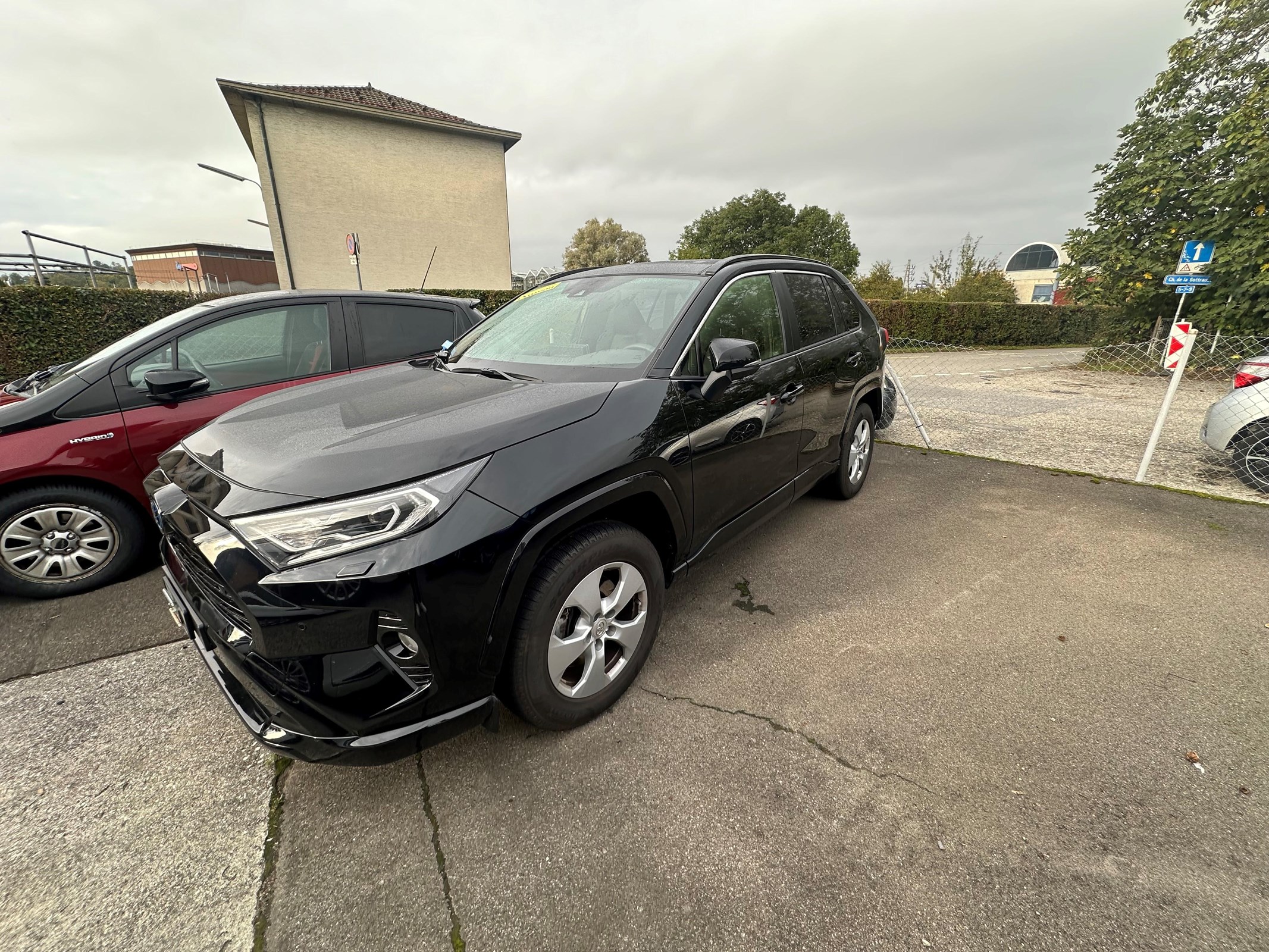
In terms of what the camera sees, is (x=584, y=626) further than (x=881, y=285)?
No

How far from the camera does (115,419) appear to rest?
2979 mm

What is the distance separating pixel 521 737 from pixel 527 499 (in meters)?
1.02

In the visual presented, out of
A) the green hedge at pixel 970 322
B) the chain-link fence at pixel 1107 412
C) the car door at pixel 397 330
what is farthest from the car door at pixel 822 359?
the green hedge at pixel 970 322

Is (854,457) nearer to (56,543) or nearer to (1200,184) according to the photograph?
(56,543)

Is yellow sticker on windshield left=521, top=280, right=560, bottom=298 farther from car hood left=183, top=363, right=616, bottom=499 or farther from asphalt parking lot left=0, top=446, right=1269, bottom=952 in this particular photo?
asphalt parking lot left=0, top=446, right=1269, bottom=952

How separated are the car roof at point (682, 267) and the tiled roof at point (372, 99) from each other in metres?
20.0

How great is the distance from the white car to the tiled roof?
22.2 metres

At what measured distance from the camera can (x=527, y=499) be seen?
166 centimetres

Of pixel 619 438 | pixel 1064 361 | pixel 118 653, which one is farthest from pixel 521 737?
pixel 1064 361

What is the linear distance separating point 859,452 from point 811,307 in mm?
1432

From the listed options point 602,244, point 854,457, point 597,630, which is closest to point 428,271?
point 854,457

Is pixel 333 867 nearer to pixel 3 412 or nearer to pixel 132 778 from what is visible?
pixel 132 778

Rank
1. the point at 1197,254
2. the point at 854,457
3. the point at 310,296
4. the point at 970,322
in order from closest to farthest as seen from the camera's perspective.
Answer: the point at 310,296 < the point at 854,457 < the point at 1197,254 < the point at 970,322

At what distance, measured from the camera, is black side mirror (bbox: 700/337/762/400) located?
7.30 ft
